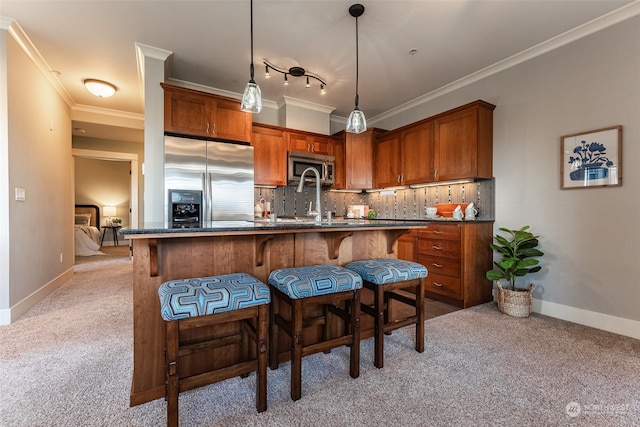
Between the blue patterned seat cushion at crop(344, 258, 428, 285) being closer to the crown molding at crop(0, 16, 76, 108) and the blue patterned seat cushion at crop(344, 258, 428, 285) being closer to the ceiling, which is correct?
the ceiling

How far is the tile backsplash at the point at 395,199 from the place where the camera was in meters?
3.55

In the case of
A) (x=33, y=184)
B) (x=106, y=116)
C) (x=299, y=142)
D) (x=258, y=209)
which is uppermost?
(x=106, y=116)

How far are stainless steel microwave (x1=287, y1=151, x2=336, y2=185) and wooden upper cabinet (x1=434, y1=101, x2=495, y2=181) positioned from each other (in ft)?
5.62

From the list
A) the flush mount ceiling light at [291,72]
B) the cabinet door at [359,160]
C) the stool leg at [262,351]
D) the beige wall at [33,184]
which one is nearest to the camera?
the stool leg at [262,351]

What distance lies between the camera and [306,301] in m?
1.57

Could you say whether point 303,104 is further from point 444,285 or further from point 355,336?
point 355,336

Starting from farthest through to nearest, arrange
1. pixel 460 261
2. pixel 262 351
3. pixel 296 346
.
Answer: pixel 460 261 < pixel 296 346 < pixel 262 351

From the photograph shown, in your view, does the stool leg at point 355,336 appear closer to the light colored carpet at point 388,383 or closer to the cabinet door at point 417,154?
the light colored carpet at point 388,383

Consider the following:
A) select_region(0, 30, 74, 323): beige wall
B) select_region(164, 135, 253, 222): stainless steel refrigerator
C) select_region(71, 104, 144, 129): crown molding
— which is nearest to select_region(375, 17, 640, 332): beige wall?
select_region(164, 135, 253, 222): stainless steel refrigerator

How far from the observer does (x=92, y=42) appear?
9.55ft

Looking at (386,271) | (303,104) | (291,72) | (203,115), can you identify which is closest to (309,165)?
(303,104)

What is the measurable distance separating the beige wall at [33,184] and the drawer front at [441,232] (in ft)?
14.3

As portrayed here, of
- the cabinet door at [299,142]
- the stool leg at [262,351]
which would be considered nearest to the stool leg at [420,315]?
the stool leg at [262,351]

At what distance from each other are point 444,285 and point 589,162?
1.83m
